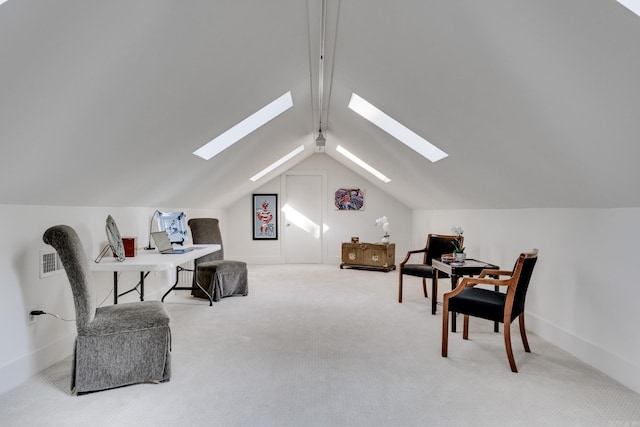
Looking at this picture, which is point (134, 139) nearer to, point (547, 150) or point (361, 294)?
point (547, 150)

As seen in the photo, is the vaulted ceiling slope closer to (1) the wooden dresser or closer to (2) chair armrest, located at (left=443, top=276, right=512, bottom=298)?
(2) chair armrest, located at (left=443, top=276, right=512, bottom=298)

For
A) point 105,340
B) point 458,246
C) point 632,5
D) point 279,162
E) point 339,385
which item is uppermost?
point 279,162

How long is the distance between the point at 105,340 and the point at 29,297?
30.1 inches

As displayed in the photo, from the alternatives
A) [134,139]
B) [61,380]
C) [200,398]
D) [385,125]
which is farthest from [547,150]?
[61,380]

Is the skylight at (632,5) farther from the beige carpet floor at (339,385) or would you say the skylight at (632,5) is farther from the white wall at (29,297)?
the white wall at (29,297)

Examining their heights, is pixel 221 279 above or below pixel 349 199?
below

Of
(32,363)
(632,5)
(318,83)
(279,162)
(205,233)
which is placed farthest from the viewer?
(279,162)

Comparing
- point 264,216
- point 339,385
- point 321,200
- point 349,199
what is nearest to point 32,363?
point 339,385

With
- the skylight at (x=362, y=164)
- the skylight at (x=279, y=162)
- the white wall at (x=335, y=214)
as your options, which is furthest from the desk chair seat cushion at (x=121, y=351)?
the white wall at (x=335, y=214)

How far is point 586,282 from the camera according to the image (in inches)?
118

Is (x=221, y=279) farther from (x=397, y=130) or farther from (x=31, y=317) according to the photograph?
(x=397, y=130)

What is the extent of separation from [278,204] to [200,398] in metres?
6.27

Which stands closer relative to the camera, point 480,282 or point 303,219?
point 480,282

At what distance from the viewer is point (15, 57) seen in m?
1.54
